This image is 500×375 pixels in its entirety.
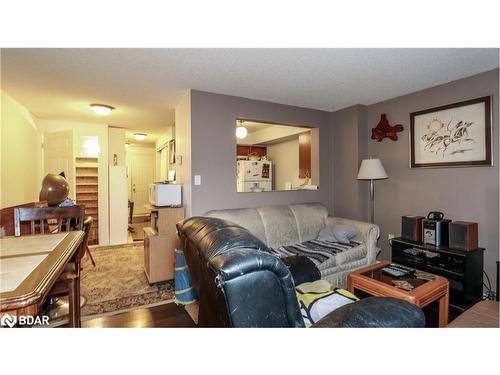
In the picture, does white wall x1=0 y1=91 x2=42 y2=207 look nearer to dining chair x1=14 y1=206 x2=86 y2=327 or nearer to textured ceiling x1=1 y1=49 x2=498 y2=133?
textured ceiling x1=1 y1=49 x2=498 y2=133

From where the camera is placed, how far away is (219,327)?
2.98 feet

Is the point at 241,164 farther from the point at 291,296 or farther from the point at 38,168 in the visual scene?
the point at 291,296

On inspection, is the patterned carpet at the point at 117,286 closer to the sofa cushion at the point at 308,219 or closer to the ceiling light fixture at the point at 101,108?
the sofa cushion at the point at 308,219

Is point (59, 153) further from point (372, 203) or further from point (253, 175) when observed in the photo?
point (372, 203)

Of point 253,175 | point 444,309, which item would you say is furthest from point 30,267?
point 253,175

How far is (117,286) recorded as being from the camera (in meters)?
2.73

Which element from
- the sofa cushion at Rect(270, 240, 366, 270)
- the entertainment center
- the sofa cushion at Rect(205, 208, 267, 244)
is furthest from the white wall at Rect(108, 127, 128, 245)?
the entertainment center

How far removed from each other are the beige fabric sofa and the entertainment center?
0.48m

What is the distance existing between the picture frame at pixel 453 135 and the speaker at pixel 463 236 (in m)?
0.66

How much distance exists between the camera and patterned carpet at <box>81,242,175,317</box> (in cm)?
232

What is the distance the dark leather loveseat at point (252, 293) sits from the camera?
775 mm

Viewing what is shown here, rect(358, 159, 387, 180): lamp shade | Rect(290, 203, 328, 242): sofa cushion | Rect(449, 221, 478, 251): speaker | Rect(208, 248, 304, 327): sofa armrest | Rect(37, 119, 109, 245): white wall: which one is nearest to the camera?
Rect(208, 248, 304, 327): sofa armrest
